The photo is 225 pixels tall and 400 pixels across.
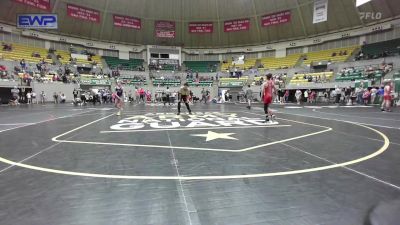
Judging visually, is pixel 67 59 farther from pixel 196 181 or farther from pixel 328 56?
pixel 196 181

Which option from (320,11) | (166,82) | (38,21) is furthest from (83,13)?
(320,11)

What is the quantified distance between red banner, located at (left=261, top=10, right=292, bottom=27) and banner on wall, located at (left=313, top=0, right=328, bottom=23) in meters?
7.65

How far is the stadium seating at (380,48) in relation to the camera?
37.6 meters

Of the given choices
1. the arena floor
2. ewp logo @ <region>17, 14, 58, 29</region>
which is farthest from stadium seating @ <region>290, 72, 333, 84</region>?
the arena floor

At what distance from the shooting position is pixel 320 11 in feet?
124

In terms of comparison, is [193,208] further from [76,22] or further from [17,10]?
[76,22]

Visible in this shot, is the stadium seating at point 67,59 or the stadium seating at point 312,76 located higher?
the stadium seating at point 67,59

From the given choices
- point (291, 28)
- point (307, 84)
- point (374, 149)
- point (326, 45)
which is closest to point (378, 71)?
point (307, 84)

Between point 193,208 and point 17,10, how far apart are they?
45.0 meters

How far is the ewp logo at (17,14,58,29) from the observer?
2209 cm

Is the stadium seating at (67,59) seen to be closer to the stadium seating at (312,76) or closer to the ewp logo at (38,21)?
the ewp logo at (38,21)

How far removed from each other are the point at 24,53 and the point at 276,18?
35.3 meters

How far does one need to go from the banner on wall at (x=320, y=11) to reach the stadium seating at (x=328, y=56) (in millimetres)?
7461

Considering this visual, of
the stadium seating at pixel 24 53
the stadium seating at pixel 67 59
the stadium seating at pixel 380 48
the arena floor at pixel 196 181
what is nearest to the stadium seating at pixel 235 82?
the stadium seating at pixel 380 48
